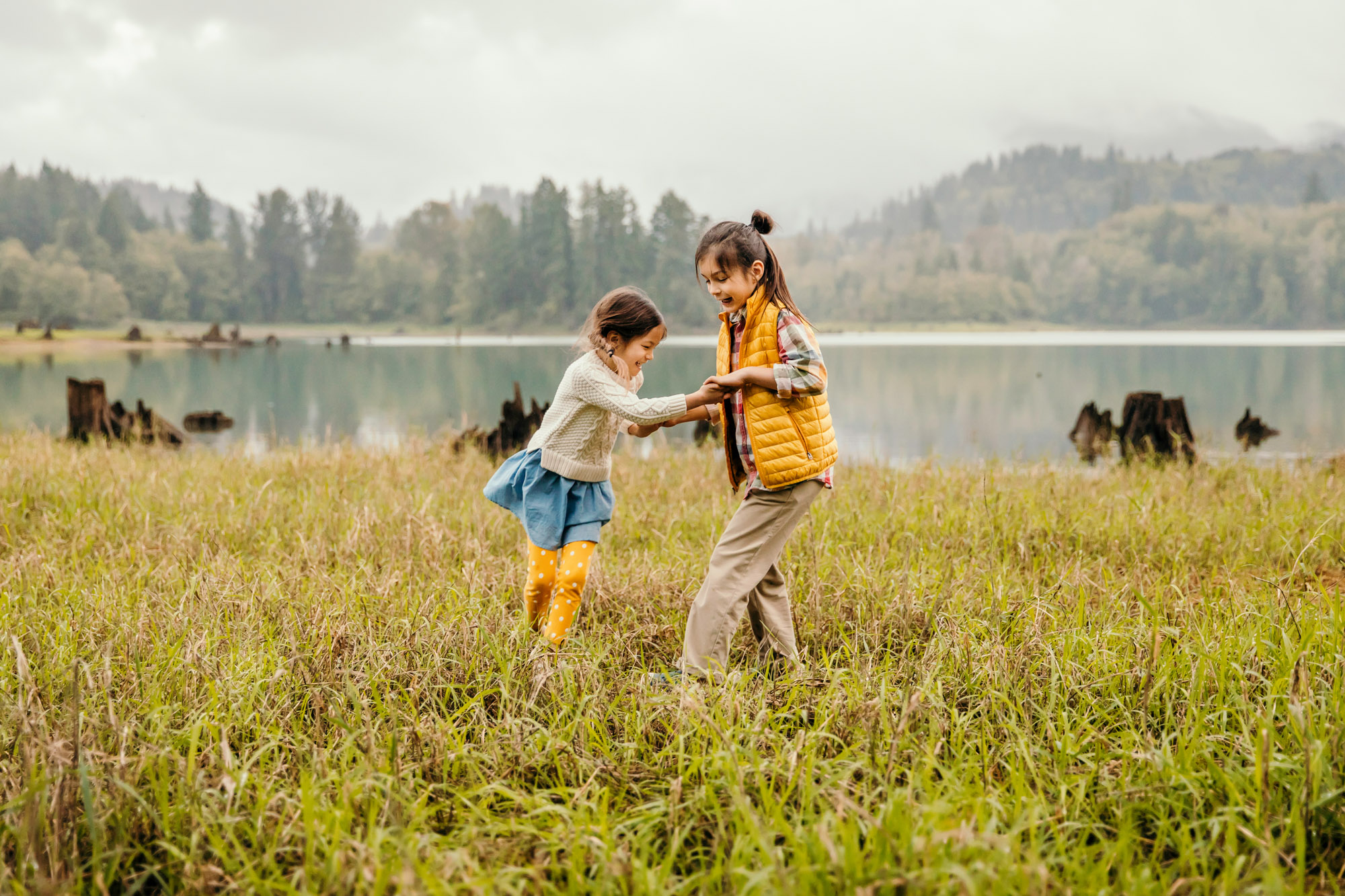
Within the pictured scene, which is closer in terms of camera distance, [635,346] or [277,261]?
[635,346]

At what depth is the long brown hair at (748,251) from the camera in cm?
309

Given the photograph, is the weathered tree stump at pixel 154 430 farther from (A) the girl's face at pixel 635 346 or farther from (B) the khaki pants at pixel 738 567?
(B) the khaki pants at pixel 738 567

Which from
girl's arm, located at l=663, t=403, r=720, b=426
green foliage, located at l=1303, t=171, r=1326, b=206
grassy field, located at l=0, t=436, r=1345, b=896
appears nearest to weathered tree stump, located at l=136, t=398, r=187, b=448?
grassy field, located at l=0, t=436, r=1345, b=896

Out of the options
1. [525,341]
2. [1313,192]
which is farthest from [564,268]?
[1313,192]

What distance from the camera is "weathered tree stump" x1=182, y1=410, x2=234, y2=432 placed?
16844 millimetres

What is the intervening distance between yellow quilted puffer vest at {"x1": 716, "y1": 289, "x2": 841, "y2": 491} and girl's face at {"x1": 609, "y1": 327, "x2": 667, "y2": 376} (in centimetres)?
36

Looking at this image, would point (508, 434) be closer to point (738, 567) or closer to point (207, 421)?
point (738, 567)

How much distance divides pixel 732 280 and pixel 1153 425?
920cm

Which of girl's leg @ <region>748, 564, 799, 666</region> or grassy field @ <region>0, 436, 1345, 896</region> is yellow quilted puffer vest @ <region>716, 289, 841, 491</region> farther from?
grassy field @ <region>0, 436, 1345, 896</region>

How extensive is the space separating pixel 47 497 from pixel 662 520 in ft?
14.6

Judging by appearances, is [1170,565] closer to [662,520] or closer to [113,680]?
[662,520]

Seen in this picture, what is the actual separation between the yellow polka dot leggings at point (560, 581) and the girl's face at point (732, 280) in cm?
116

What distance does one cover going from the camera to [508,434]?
9938 millimetres

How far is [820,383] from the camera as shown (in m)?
3.03
